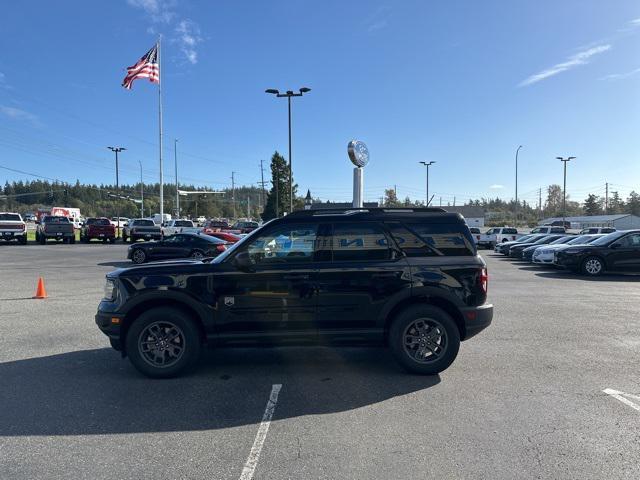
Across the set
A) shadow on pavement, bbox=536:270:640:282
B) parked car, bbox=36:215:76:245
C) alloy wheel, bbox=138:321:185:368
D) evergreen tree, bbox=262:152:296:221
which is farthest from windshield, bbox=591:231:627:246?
evergreen tree, bbox=262:152:296:221

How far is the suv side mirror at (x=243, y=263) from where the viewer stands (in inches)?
193

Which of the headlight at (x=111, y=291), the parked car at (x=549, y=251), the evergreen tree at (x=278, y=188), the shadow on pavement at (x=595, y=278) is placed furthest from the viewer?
the evergreen tree at (x=278, y=188)

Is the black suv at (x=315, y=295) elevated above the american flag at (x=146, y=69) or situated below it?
below

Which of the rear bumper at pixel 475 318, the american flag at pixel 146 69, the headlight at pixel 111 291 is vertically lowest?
the rear bumper at pixel 475 318

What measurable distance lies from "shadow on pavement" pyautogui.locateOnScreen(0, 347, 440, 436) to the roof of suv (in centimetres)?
186

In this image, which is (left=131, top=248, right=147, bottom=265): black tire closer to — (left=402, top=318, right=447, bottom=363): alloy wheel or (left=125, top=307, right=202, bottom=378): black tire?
(left=125, top=307, right=202, bottom=378): black tire

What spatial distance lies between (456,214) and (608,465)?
2.99 meters

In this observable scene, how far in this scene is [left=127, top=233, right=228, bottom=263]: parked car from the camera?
55.1 feet

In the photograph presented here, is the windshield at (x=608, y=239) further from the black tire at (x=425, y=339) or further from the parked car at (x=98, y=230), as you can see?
the parked car at (x=98, y=230)

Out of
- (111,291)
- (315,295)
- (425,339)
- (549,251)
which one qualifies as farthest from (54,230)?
(425,339)

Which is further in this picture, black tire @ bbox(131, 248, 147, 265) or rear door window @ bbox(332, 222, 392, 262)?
black tire @ bbox(131, 248, 147, 265)

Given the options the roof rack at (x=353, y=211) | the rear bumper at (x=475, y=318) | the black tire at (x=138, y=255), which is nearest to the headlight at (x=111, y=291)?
the roof rack at (x=353, y=211)

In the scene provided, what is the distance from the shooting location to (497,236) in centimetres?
3225

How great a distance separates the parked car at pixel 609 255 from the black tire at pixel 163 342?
1467 centimetres
